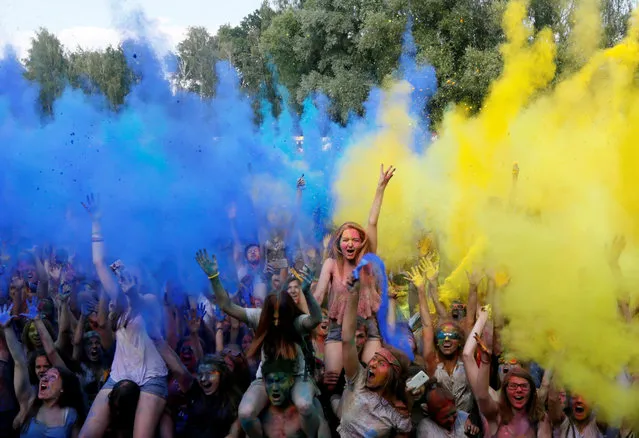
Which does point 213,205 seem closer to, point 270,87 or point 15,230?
point 15,230

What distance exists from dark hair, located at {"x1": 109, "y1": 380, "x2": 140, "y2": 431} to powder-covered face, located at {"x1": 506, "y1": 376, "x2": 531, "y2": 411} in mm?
2356

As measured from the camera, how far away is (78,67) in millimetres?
12391

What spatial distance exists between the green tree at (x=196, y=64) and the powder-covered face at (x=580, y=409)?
5.49 m

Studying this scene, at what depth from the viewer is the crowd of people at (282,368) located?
15.4 feet

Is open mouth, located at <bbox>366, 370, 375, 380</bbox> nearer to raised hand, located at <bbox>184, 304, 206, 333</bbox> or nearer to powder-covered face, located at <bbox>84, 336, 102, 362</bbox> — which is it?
raised hand, located at <bbox>184, 304, 206, 333</bbox>

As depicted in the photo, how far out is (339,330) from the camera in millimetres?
5461

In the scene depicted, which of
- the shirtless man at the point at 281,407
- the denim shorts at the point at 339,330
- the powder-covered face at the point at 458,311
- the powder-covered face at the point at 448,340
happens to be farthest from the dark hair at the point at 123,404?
the powder-covered face at the point at 458,311

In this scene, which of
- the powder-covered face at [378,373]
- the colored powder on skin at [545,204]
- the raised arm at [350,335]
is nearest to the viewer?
the powder-covered face at [378,373]

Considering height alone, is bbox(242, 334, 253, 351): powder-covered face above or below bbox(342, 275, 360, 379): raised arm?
below

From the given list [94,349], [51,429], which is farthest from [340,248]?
[51,429]

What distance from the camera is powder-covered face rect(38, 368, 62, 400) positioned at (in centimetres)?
545

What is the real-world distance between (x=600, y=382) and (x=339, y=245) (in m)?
1.91

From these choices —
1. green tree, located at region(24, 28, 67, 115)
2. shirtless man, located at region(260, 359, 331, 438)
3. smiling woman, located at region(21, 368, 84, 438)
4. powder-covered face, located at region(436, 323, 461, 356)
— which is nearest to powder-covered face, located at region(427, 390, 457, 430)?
shirtless man, located at region(260, 359, 331, 438)

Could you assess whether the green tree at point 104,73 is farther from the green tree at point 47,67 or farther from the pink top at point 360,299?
the pink top at point 360,299
